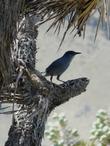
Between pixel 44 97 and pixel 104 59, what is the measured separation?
148 feet

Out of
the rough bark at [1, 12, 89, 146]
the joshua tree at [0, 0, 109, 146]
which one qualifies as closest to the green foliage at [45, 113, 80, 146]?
the joshua tree at [0, 0, 109, 146]

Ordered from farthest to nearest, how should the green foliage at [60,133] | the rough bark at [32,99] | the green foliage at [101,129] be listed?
the green foliage at [60,133] → the green foliage at [101,129] → the rough bark at [32,99]

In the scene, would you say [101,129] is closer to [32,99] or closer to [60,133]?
[60,133]

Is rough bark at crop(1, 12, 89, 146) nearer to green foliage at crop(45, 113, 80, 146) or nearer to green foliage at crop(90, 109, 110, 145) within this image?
green foliage at crop(90, 109, 110, 145)

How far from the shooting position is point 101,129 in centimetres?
1223

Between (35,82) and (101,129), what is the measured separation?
469cm

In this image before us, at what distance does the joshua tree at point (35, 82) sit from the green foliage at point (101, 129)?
376 centimetres

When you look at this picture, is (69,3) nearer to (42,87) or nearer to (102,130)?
(42,87)

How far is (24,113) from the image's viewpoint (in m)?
7.84

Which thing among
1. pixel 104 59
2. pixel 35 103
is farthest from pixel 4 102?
pixel 104 59

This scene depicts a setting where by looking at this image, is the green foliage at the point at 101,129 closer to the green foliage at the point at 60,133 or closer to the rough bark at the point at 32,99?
the green foliage at the point at 60,133

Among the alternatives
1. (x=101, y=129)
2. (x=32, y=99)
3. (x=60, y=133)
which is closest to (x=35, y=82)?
(x=32, y=99)

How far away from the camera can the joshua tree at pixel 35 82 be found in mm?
7207

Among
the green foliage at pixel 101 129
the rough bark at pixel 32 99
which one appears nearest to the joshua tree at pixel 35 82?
the rough bark at pixel 32 99
